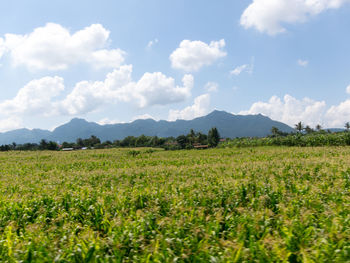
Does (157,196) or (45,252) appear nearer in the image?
(45,252)

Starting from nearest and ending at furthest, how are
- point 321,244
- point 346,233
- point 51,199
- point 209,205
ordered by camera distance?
point 321,244 < point 346,233 < point 209,205 < point 51,199

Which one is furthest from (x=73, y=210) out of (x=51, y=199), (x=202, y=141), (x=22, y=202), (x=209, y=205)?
(x=202, y=141)

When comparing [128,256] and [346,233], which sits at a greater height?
[346,233]

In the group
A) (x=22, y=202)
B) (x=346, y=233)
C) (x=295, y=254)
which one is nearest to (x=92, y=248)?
(x=295, y=254)

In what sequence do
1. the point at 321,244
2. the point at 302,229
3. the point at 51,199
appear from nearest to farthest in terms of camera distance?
the point at 321,244 < the point at 302,229 < the point at 51,199

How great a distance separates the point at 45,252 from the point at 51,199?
17.9 feet

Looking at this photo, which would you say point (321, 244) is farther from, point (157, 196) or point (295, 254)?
point (157, 196)

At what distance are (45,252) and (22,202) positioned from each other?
18.9ft

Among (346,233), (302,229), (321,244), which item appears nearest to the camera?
(321,244)

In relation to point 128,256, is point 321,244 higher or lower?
higher

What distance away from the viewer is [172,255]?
Result: 3771 millimetres

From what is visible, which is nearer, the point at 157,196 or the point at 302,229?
the point at 302,229

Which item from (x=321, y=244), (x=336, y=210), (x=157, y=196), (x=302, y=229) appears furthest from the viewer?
(x=157, y=196)

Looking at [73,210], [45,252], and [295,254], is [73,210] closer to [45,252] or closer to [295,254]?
[45,252]
